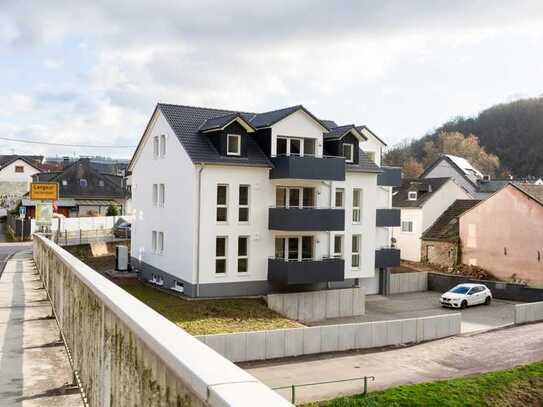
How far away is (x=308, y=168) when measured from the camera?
28312 millimetres

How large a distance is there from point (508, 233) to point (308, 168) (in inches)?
778

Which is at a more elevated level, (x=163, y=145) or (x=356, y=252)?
(x=163, y=145)

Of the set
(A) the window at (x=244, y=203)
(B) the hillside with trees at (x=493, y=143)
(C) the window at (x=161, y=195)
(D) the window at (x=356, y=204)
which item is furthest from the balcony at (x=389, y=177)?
(B) the hillside with trees at (x=493, y=143)

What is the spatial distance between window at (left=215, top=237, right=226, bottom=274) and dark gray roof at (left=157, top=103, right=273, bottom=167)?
3.81 meters

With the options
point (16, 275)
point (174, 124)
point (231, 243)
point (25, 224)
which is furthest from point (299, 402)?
point (25, 224)

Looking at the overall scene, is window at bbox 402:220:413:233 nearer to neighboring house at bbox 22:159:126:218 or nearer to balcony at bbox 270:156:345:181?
balcony at bbox 270:156:345:181

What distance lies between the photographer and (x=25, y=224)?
48.3 metres

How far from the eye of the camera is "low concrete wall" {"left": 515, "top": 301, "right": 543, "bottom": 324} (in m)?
29.9

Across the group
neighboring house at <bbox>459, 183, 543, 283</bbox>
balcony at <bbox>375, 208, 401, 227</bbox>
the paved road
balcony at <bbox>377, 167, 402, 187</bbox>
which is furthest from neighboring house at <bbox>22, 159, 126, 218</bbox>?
the paved road

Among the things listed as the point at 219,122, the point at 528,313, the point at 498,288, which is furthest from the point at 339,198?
the point at 498,288

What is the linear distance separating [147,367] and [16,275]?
16.6 metres

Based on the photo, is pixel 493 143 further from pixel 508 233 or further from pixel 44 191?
pixel 44 191

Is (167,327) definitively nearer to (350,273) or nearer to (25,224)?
(350,273)

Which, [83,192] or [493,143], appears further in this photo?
[493,143]
